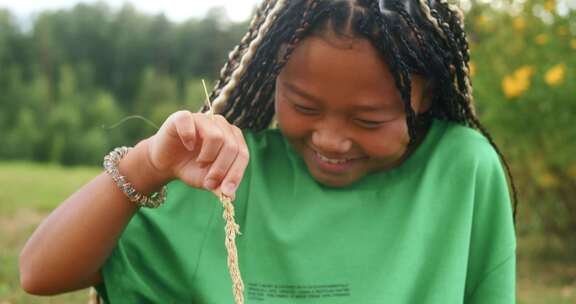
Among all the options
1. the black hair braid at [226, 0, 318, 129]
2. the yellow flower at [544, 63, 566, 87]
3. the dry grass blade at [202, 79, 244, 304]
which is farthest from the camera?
the yellow flower at [544, 63, 566, 87]

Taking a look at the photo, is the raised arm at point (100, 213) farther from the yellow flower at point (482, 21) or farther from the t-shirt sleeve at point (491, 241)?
the yellow flower at point (482, 21)

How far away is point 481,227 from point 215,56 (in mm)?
33692

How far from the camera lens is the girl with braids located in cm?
162

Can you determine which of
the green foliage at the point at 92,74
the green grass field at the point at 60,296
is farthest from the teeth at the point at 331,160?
the green foliage at the point at 92,74

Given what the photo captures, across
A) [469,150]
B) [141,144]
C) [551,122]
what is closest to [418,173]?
[469,150]

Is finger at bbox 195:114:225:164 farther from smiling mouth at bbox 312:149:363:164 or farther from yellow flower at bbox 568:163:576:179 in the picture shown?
yellow flower at bbox 568:163:576:179

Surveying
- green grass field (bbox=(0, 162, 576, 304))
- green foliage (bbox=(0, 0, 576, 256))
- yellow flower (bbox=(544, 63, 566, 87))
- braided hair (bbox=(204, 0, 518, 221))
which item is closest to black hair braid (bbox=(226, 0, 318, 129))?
braided hair (bbox=(204, 0, 518, 221))

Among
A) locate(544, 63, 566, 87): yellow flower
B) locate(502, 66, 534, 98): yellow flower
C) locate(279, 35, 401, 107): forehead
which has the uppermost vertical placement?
locate(279, 35, 401, 107): forehead

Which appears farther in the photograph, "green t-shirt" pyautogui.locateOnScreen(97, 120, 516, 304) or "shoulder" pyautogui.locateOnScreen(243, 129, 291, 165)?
"shoulder" pyautogui.locateOnScreen(243, 129, 291, 165)

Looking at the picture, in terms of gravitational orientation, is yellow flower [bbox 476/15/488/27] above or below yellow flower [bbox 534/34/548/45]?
below

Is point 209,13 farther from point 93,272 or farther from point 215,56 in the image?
point 93,272

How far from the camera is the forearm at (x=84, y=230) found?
1587mm

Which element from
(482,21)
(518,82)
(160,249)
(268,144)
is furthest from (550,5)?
(160,249)

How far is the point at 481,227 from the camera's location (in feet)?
6.09
